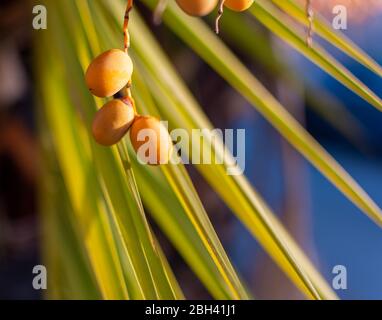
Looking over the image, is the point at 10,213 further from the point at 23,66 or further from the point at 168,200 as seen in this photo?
the point at 168,200

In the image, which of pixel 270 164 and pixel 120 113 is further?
pixel 270 164

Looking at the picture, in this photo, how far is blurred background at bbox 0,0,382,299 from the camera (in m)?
1.06

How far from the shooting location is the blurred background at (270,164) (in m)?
1.06

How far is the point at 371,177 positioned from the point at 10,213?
0.56m

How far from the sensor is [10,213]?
117 centimetres

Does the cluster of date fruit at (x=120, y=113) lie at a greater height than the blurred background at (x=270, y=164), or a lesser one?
lesser

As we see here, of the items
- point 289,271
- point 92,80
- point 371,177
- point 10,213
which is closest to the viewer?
point 92,80

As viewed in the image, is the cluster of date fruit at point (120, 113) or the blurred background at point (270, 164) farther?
the blurred background at point (270, 164)

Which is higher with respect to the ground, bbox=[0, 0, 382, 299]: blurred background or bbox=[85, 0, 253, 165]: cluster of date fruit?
bbox=[0, 0, 382, 299]: blurred background

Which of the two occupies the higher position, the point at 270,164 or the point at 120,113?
the point at 270,164

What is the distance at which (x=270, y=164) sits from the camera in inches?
50.6

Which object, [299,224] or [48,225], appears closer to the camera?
[48,225]

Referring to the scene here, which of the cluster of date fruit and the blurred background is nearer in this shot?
the cluster of date fruit
